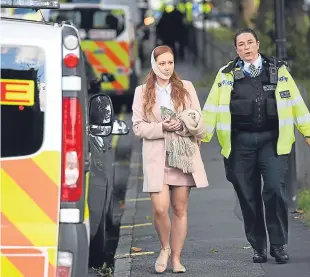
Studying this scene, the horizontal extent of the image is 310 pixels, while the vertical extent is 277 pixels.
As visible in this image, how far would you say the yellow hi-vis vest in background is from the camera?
26.3 ft

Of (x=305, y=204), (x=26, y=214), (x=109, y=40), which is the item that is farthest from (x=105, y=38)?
(x=26, y=214)

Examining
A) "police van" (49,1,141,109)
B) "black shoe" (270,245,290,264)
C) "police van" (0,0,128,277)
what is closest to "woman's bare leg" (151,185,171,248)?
"black shoe" (270,245,290,264)

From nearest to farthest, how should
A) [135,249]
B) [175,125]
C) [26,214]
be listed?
[26,214] < [175,125] < [135,249]

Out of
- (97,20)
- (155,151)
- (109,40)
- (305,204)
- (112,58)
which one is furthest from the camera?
(97,20)

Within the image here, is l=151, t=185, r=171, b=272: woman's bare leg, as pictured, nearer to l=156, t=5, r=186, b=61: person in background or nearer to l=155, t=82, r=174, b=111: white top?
l=155, t=82, r=174, b=111: white top

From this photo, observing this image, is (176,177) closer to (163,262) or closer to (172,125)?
(172,125)

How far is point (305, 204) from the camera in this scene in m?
10.7

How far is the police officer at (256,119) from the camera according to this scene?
804cm

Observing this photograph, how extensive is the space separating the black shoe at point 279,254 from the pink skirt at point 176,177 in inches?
35.9

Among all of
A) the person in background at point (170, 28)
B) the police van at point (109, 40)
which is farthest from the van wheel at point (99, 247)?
the person in background at point (170, 28)

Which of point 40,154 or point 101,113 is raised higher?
point 101,113

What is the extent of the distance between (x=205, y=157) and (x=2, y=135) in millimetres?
9613

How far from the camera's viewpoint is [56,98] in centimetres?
596

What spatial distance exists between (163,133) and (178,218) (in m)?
0.67
